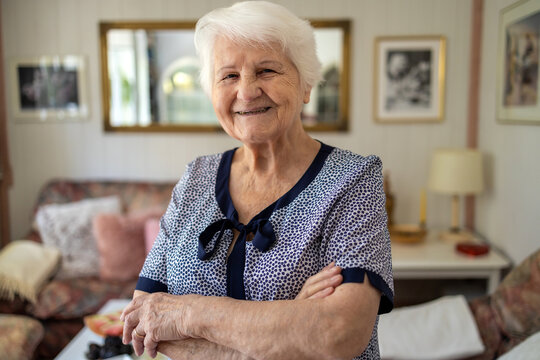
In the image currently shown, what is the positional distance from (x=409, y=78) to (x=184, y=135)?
1636 mm

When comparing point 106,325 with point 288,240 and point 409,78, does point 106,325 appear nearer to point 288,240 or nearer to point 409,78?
point 288,240

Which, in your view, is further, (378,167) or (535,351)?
(535,351)

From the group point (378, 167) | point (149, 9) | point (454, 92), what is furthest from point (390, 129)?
point (378, 167)

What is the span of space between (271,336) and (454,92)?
2826 millimetres

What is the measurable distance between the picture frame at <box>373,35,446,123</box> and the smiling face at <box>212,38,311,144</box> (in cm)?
228

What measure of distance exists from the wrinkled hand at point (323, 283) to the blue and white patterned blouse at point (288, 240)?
17mm

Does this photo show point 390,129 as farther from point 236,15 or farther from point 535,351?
point 236,15

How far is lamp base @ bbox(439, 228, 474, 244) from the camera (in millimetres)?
3021

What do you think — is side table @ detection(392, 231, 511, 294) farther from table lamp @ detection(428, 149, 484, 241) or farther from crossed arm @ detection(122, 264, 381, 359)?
crossed arm @ detection(122, 264, 381, 359)

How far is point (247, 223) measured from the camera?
3.74ft

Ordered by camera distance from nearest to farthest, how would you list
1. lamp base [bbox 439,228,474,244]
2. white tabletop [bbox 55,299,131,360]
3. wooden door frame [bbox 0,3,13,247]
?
white tabletop [bbox 55,299,131,360] < lamp base [bbox 439,228,474,244] < wooden door frame [bbox 0,3,13,247]

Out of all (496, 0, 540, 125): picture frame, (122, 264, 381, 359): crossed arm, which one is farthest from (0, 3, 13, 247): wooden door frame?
(496, 0, 540, 125): picture frame

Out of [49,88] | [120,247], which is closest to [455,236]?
[120,247]

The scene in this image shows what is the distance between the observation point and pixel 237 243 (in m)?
1.10
